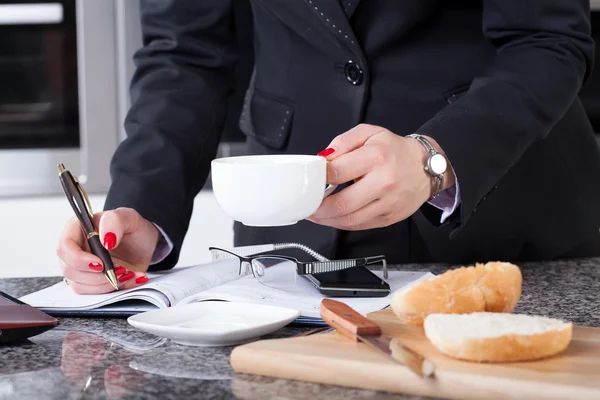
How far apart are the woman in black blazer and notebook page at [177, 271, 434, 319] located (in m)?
0.09

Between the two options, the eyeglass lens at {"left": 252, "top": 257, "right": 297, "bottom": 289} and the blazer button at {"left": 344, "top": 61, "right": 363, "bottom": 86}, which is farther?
the blazer button at {"left": 344, "top": 61, "right": 363, "bottom": 86}

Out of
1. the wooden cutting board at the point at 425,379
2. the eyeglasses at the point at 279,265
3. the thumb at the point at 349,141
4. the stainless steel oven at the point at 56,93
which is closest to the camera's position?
the wooden cutting board at the point at 425,379

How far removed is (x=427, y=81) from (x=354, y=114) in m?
0.13

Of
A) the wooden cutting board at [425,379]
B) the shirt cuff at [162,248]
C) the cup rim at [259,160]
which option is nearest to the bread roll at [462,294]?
the wooden cutting board at [425,379]

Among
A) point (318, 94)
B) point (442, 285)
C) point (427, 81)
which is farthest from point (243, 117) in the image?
point (442, 285)

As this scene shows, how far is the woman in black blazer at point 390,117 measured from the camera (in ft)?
3.72

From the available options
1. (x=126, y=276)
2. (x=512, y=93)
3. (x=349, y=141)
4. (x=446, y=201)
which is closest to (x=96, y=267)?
(x=126, y=276)

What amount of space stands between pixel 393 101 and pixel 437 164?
354 millimetres

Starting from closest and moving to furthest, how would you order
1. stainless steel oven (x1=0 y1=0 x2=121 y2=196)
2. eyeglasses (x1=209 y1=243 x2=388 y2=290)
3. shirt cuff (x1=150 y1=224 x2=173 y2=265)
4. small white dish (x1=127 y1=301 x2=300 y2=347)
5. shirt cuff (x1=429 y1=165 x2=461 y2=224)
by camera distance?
small white dish (x1=127 y1=301 x2=300 y2=347) < eyeglasses (x1=209 y1=243 x2=388 y2=290) < shirt cuff (x1=429 y1=165 x2=461 y2=224) < shirt cuff (x1=150 y1=224 x2=173 y2=265) < stainless steel oven (x1=0 y1=0 x2=121 y2=196)

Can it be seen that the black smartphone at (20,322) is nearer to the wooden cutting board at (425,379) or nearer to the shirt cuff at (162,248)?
the wooden cutting board at (425,379)

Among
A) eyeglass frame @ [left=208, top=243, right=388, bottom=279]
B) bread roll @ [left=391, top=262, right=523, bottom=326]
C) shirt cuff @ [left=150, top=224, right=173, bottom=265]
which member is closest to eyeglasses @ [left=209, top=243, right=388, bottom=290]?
eyeglass frame @ [left=208, top=243, right=388, bottom=279]

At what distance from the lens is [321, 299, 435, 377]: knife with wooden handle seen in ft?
2.31

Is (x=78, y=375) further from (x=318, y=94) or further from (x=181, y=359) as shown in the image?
(x=318, y=94)

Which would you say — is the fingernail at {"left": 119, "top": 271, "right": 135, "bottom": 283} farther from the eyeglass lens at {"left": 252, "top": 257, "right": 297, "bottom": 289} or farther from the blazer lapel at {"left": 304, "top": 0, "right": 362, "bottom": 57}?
the blazer lapel at {"left": 304, "top": 0, "right": 362, "bottom": 57}
